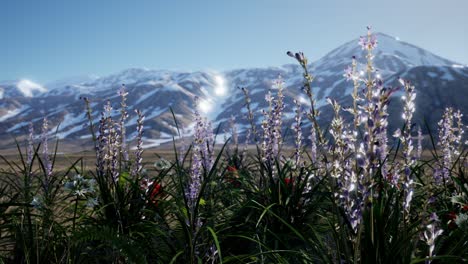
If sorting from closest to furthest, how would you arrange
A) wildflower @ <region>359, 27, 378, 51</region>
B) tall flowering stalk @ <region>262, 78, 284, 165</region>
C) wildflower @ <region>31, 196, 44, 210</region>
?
wildflower @ <region>359, 27, 378, 51</region>, wildflower @ <region>31, 196, 44, 210</region>, tall flowering stalk @ <region>262, 78, 284, 165</region>

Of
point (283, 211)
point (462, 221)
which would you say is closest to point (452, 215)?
point (462, 221)

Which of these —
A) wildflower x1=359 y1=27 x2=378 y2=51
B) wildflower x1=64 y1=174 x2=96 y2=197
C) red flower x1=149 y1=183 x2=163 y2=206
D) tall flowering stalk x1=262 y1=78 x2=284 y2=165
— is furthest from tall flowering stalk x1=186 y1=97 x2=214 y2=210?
wildflower x1=359 y1=27 x2=378 y2=51

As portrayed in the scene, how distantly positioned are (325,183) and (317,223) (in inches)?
39.5

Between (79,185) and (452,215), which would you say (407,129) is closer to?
(452,215)

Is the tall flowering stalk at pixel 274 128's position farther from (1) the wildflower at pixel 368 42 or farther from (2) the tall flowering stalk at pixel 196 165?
(1) the wildflower at pixel 368 42

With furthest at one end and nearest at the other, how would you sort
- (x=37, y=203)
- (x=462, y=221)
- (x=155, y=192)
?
(x=155, y=192) < (x=37, y=203) < (x=462, y=221)

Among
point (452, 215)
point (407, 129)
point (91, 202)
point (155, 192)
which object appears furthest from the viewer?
point (155, 192)

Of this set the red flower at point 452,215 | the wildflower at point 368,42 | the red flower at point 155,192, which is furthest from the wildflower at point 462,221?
the red flower at point 155,192

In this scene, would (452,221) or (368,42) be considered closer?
(368,42)

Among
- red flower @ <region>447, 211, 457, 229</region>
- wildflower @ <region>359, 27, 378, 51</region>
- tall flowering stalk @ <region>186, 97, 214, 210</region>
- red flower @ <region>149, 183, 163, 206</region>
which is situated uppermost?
wildflower @ <region>359, 27, 378, 51</region>

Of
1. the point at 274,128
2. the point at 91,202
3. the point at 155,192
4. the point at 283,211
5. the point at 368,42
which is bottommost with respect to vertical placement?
the point at 283,211

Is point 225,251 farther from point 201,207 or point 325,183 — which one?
point 325,183

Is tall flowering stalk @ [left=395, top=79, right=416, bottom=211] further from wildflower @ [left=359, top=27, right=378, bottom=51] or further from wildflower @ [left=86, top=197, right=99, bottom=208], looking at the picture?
wildflower @ [left=86, top=197, right=99, bottom=208]

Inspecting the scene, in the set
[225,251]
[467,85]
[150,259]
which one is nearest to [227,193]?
[225,251]
